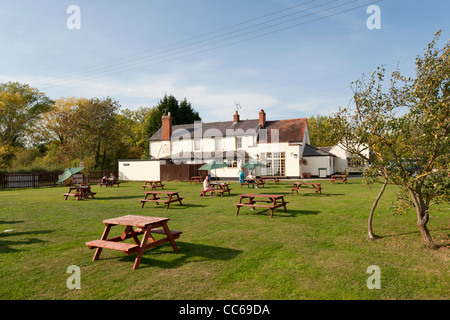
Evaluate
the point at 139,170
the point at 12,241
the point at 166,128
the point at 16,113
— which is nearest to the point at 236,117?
the point at 166,128

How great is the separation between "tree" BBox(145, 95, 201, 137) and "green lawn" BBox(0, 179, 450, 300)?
158 feet

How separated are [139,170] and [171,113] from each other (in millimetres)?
23059

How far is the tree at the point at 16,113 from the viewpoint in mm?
40719

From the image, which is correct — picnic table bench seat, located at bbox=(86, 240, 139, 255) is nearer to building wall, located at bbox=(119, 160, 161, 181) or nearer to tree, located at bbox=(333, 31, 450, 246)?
tree, located at bbox=(333, 31, 450, 246)

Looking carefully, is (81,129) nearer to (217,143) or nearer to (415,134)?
(217,143)

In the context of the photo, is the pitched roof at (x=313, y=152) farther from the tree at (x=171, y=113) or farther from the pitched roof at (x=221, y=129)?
the tree at (x=171, y=113)

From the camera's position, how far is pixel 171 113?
57562 mm

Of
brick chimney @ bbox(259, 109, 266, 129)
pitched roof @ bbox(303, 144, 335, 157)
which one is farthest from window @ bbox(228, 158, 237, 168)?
pitched roof @ bbox(303, 144, 335, 157)

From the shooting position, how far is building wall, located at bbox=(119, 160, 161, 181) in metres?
36.3

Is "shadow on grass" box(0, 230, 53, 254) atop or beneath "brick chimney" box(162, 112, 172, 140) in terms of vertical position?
beneath
